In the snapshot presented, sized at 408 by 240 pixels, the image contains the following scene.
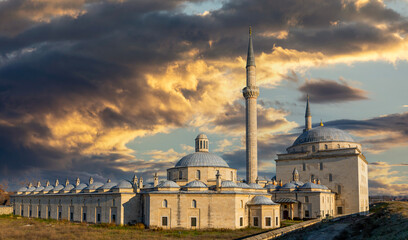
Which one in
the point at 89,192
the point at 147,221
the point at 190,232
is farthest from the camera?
the point at 89,192

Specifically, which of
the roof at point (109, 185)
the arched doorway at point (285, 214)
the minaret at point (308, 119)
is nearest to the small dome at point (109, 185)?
the roof at point (109, 185)

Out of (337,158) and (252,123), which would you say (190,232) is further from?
(337,158)

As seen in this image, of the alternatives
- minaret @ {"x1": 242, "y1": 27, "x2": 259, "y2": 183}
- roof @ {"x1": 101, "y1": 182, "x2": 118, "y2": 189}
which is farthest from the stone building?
roof @ {"x1": 101, "y1": 182, "x2": 118, "y2": 189}

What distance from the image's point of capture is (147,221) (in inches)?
1858

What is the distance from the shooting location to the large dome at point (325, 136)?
69.4 metres

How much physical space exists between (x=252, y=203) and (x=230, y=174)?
30.4 feet

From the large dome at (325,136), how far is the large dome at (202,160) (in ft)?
67.0

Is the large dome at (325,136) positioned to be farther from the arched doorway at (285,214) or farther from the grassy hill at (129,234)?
the grassy hill at (129,234)

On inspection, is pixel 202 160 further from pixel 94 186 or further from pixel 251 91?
pixel 94 186

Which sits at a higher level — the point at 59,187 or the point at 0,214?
the point at 59,187

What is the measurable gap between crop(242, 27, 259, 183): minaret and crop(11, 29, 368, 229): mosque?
6.0 inches

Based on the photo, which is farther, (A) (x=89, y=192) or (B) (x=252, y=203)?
(A) (x=89, y=192)

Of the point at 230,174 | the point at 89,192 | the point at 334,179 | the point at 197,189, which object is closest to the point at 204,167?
the point at 230,174

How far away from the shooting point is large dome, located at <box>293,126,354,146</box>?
69438 mm
